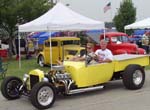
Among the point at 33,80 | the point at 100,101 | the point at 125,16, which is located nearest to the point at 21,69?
the point at 33,80

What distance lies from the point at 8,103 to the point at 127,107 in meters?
2.94

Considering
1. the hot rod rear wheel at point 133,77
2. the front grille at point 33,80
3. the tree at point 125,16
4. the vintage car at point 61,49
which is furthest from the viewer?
the tree at point 125,16

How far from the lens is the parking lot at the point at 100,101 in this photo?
8812mm

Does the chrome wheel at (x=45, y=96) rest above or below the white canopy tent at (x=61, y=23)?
below

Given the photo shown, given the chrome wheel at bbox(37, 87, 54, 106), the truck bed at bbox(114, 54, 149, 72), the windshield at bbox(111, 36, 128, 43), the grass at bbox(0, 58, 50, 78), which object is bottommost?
the grass at bbox(0, 58, 50, 78)

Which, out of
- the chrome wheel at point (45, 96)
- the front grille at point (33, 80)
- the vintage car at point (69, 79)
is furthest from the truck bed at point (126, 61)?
the chrome wheel at point (45, 96)

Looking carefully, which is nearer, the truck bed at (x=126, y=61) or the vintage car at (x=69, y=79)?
the vintage car at (x=69, y=79)

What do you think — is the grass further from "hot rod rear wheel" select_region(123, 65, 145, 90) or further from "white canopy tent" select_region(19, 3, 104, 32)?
"hot rod rear wheel" select_region(123, 65, 145, 90)

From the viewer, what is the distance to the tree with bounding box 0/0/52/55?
80.0ft

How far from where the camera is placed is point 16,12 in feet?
80.9

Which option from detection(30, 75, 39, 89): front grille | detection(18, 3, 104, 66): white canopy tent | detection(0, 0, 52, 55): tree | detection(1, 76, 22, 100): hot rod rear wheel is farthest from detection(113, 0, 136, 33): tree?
detection(30, 75, 39, 89): front grille

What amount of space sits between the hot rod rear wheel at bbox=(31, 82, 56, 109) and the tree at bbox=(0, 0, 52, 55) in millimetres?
16009

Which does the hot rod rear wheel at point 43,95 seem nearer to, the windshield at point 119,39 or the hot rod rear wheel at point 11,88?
the hot rod rear wheel at point 11,88

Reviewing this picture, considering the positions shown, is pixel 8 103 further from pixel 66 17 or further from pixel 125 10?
pixel 125 10
